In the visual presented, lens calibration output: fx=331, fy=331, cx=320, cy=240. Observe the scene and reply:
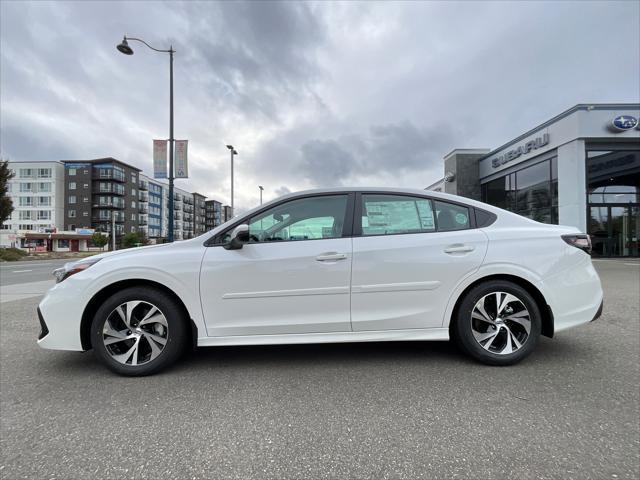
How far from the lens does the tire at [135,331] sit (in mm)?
2764

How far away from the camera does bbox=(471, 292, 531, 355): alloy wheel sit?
2.91 m

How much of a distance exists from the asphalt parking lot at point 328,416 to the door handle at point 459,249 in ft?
3.33

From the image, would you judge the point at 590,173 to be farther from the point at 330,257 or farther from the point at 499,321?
the point at 330,257

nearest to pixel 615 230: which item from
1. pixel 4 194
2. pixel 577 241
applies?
pixel 577 241

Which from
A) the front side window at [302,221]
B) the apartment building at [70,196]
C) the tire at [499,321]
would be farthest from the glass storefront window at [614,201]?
the apartment building at [70,196]

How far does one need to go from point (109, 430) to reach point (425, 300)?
→ 2.48 meters

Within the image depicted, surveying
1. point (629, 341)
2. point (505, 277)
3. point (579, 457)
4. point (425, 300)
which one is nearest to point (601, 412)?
point (579, 457)

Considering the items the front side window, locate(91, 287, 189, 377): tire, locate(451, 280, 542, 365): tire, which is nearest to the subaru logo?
locate(451, 280, 542, 365): tire

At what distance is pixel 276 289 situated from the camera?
2.81 meters

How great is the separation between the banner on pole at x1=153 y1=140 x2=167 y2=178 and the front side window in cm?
971

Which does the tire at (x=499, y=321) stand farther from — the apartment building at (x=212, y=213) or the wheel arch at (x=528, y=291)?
the apartment building at (x=212, y=213)

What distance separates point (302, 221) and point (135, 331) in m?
1.70

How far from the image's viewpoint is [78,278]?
110 inches

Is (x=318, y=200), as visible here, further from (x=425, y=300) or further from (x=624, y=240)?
(x=624, y=240)
